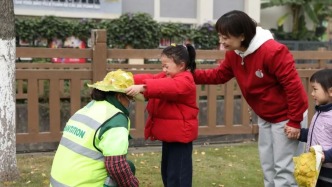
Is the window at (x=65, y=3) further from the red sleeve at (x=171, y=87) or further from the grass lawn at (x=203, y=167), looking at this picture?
the red sleeve at (x=171, y=87)

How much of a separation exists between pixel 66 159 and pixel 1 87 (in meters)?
2.55

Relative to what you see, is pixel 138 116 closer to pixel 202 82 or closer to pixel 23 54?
pixel 23 54

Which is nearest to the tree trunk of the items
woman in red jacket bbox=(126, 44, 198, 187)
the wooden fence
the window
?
the wooden fence

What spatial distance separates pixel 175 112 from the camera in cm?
370

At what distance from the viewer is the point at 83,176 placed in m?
2.62

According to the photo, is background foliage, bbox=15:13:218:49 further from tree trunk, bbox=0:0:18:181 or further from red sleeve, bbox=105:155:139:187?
red sleeve, bbox=105:155:139:187

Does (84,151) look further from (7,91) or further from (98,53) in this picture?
(98,53)

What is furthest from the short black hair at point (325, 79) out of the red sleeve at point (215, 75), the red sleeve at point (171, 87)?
the red sleeve at point (171, 87)

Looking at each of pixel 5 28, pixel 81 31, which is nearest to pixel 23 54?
pixel 5 28

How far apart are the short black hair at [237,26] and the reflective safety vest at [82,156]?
3.27 ft

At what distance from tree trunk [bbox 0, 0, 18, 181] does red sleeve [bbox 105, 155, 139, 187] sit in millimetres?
2594

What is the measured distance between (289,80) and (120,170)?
1.28 meters

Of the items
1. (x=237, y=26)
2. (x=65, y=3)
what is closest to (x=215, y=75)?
(x=237, y=26)

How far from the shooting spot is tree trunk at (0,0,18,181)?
4.88m
